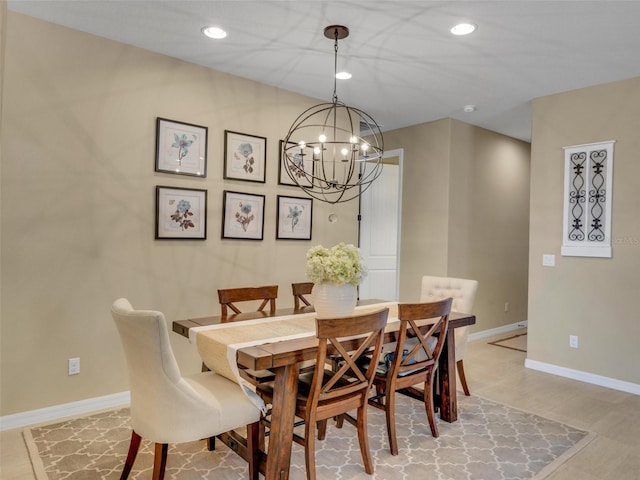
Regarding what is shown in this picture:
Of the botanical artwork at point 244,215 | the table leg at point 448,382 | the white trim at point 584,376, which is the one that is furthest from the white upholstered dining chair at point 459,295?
the botanical artwork at point 244,215

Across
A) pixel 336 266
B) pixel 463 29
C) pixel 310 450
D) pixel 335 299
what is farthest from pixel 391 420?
pixel 463 29

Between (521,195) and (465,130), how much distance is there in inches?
58.4

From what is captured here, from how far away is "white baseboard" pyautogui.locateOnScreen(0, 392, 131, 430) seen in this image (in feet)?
9.13

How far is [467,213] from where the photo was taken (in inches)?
204

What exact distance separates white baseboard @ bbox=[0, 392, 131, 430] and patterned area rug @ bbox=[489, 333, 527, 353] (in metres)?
4.00

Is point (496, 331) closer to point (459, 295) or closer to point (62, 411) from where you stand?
point (459, 295)

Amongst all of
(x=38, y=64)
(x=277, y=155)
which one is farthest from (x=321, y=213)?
(x=38, y=64)

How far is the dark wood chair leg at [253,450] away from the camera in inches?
83.8

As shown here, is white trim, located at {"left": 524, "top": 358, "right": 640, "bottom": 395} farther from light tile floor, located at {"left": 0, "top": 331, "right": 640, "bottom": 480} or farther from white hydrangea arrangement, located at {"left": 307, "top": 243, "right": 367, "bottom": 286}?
white hydrangea arrangement, located at {"left": 307, "top": 243, "right": 367, "bottom": 286}

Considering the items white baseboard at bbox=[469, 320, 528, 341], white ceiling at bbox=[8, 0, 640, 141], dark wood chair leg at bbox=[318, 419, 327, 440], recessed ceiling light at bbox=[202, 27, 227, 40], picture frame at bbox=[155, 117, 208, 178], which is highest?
white ceiling at bbox=[8, 0, 640, 141]

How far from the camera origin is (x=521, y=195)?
235 inches

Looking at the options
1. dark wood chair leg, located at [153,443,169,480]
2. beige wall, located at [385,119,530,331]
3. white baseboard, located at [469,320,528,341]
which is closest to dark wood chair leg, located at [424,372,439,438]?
dark wood chair leg, located at [153,443,169,480]

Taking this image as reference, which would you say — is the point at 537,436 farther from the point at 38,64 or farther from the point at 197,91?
the point at 38,64

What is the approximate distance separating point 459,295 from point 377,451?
4.44 ft
